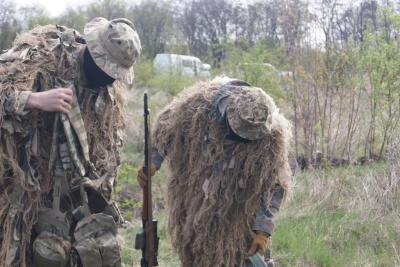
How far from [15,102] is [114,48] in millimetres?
637

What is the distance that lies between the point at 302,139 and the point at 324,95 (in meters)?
0.67

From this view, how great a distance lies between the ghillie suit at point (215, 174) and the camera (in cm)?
330

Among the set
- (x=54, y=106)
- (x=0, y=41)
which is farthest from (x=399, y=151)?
(x=0, y=41)

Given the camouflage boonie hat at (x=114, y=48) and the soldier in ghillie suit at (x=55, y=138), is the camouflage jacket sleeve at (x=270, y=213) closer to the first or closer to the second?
the soldier in ghillie suit at (x=55, y=138)

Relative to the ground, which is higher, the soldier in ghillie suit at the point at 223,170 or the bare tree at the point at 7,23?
the bare tree at the point at 7,23

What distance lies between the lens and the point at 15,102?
3051 mm

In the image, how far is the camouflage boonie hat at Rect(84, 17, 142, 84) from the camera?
127 inches

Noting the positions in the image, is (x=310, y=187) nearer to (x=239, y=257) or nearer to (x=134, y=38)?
(x=239, y=257)

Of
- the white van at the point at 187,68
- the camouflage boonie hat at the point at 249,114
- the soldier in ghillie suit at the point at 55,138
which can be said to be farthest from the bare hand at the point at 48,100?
the white van at the point at 187,68

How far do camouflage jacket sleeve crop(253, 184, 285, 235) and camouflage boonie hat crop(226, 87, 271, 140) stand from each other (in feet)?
1.23

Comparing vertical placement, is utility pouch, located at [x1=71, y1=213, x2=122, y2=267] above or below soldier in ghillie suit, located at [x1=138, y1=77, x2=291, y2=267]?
below

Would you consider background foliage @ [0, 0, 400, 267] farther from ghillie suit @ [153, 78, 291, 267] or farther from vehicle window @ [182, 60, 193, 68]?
ghillie suit @ [153, 78, 291, 267]

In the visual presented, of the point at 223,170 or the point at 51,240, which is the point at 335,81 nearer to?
the point at 223,170

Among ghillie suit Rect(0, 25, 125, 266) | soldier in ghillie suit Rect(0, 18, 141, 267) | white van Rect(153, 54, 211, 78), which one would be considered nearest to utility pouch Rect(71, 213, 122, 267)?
soldier in ghillie suit Rect(0, 18, 141, 267)
